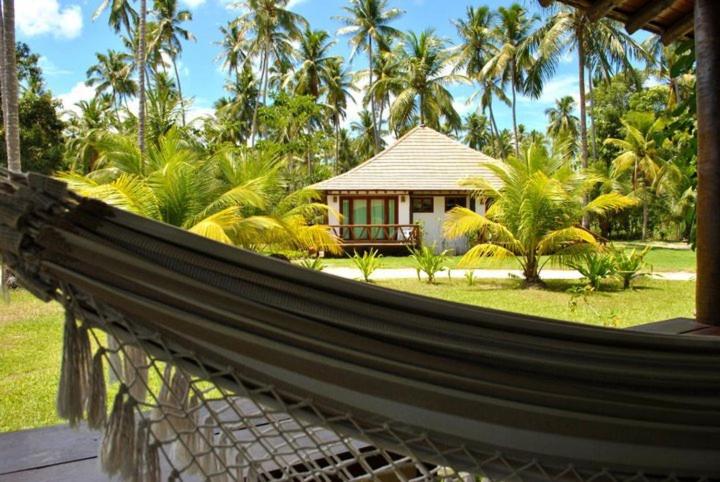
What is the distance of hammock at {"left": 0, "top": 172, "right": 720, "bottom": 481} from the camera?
0.76 metres

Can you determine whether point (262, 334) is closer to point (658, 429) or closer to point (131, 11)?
point (658, 429)

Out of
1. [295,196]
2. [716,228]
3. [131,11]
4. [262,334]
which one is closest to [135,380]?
[262,334]

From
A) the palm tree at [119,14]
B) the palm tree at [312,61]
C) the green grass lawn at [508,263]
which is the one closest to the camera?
the green grass lawn at [508,263]

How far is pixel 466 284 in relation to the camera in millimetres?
9508

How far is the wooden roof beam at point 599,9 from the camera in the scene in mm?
2242

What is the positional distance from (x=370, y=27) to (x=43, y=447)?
28.7 meters

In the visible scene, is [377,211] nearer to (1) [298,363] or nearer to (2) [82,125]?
(1) [298,363]

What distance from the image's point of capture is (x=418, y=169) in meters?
16.2

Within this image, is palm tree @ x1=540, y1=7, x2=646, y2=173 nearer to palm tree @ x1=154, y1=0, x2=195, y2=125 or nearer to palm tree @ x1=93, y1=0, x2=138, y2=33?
palm tree @ x1=93, y1=0, x2=138, y2=33

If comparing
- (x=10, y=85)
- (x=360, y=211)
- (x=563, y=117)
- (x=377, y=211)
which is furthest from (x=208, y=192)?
(x=563, y=117)

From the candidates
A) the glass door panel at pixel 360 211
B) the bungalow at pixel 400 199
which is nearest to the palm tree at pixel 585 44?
the bungalow at pixel 400 199

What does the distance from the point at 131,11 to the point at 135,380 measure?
2884 cm

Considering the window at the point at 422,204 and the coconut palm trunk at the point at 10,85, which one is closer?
the coconut palm trunk at the point at 10,85

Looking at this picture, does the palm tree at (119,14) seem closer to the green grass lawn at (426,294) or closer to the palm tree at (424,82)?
the palm tree at (424,82)
